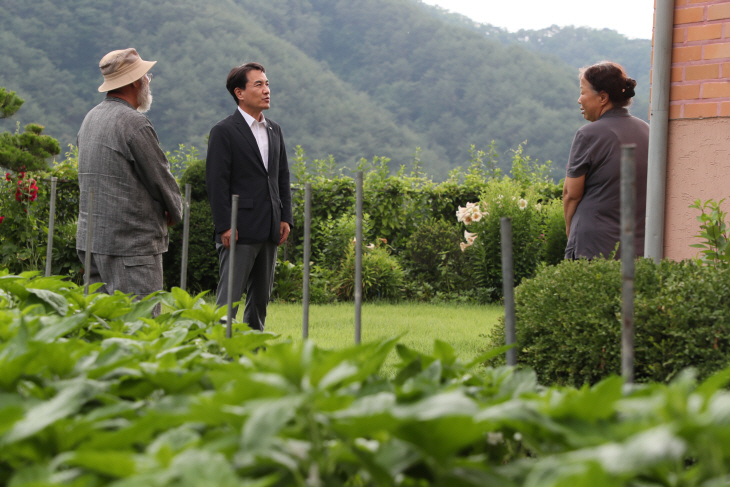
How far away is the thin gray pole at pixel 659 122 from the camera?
10.7 feet

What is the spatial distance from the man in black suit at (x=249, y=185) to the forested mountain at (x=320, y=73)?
24079 millimetres

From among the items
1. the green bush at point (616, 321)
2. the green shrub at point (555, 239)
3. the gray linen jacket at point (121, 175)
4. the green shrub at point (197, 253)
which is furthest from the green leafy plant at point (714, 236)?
the green shrub at point (197, 253)

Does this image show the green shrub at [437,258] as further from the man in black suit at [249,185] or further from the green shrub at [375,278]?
the man in black suit at [249,185]

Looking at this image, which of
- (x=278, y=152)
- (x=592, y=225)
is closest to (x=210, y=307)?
(x=592, y=225)

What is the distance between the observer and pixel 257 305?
4.20 metres

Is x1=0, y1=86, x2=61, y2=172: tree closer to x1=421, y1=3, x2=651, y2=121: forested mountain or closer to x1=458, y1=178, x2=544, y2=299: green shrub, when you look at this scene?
x1=458, y1=178, x2=544, y2=299: green shrub

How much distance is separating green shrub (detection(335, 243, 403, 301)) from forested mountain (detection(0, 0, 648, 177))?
69.4ft

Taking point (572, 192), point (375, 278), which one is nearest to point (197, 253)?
point (375, 278)

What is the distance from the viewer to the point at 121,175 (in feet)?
10.7

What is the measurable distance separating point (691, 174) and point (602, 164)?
0.46 metres

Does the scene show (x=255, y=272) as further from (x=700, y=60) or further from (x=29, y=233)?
(x=29, y=233)

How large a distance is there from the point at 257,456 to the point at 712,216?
2892 mm

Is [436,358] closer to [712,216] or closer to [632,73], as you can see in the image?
[712,216]

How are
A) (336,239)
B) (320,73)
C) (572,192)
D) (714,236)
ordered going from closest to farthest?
(714,236), (572,192), (336,239), (320,73)
